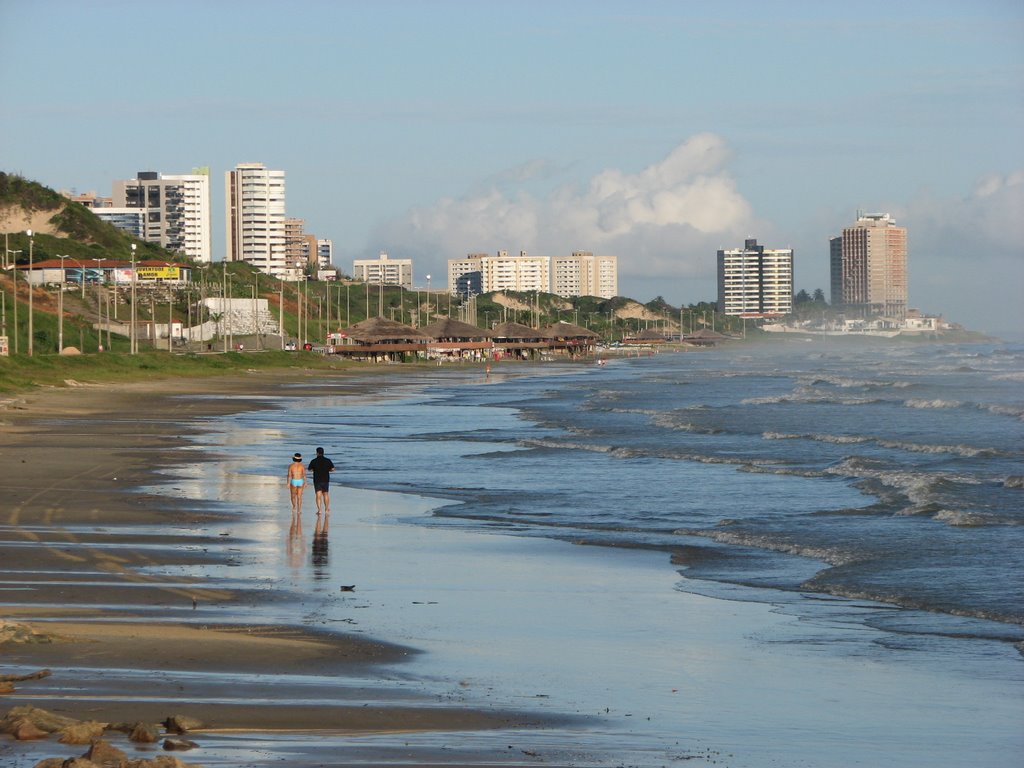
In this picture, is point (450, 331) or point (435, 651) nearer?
point (435, 651)

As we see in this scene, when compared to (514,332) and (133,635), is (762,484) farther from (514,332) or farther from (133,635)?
(514,332)

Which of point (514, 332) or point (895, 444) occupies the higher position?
point (514, 332)

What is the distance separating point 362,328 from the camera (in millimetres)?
126688

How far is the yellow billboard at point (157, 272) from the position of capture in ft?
407

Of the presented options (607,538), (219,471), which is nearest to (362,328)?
(219,471)

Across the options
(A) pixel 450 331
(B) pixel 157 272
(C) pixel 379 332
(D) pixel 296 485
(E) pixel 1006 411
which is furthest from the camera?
(A) pixel 450 331

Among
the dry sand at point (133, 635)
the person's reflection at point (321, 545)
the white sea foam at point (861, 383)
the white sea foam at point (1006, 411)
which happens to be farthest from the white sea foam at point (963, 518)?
the white sea foam at point (861, 383)

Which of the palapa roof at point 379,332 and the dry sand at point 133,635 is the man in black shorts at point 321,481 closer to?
the dry sand at point 133,635

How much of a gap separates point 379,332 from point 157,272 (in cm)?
2058

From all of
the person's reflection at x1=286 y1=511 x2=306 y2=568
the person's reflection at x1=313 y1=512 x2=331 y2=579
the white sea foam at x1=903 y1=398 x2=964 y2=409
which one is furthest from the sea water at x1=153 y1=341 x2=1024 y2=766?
the white sea foam at x1=903 y1=398 x2=964 y2=409

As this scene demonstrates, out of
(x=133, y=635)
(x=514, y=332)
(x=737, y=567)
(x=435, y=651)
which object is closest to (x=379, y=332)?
(x=514, y=332)

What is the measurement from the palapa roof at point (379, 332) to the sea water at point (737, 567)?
8076 centimetres

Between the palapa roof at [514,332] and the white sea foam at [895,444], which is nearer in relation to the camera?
the white sea foam at [895,444]

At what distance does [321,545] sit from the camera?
61.6 feet
